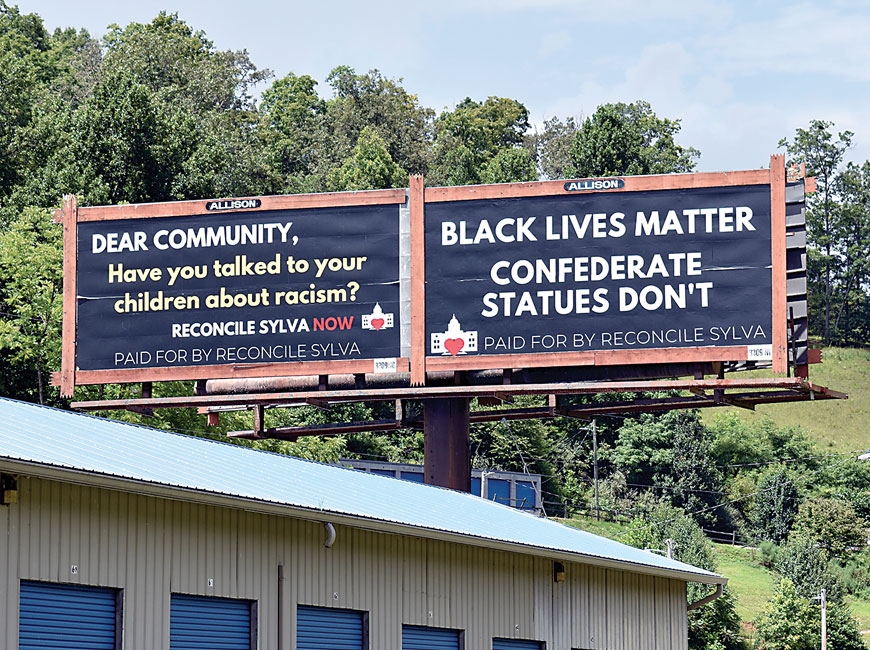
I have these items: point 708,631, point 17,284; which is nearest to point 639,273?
point 17,284

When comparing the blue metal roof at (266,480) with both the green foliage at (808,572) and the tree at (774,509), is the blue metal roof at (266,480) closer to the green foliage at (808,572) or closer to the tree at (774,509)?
the green foliage at (808,572)

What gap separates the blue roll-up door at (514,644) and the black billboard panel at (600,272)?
586 cm

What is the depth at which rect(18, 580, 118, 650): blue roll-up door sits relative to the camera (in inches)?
622

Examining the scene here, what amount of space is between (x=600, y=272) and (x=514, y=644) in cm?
746

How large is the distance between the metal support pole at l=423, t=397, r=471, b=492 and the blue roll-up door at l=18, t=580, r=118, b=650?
13.9 metres

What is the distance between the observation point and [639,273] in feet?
94.8

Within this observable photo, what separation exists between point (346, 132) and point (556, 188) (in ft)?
332

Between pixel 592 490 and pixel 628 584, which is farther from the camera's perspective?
pixel 592 490

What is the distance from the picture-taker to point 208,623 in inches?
728

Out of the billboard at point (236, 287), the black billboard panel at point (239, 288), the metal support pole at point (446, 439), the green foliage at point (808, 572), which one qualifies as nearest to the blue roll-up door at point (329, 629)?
the billboard at point (236, 287)

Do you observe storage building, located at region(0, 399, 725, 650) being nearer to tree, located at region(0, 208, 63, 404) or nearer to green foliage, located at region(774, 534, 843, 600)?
tree, located at region(0, 208, 63, 404)

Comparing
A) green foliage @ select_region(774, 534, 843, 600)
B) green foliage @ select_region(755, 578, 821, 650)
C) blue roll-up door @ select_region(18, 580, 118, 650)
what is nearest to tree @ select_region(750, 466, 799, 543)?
green foliage @ select_region(774, 534, 843, 600)

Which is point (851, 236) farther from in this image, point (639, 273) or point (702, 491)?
point (639, 273)

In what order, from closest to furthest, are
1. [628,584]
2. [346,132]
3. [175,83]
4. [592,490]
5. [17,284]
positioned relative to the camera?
[628,584] < [17,284] < [592,490] < [175,83] < [346,132]
